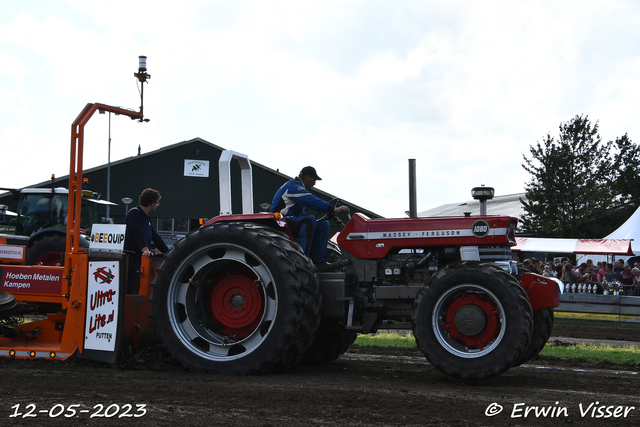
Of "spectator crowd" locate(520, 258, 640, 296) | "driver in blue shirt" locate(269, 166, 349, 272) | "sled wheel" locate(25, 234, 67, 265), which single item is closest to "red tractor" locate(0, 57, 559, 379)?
"driver in blue shirt" locate(269, 166, 349, 272)

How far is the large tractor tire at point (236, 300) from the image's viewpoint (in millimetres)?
5289

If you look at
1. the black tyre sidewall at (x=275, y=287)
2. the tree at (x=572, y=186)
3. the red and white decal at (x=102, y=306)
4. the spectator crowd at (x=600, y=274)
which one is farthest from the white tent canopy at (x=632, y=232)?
the red and white decal at (x=102, y=306)

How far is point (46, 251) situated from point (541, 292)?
8035mm

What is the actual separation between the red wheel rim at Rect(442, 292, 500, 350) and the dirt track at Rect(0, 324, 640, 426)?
35cm

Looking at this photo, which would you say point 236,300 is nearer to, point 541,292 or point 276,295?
point 276,295

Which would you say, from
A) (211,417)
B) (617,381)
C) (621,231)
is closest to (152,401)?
(211,417)

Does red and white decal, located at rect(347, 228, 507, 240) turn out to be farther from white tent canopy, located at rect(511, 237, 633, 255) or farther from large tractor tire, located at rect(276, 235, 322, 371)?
white tent canopy, located at rect(511, 237, 633, 255)

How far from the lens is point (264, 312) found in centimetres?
548

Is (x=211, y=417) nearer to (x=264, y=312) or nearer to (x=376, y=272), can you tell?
(x=264, y=312)

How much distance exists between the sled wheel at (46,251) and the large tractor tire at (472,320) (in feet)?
23.7

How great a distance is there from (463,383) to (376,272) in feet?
4.35

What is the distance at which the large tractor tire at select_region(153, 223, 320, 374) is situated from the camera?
5.29 meters

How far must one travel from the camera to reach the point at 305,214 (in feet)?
20.6

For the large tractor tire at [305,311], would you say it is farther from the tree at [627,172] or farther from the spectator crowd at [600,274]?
the tree at [627,172]
